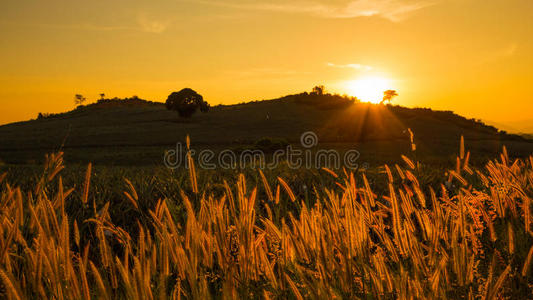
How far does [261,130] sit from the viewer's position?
4897 cm

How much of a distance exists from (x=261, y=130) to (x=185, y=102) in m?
20.2

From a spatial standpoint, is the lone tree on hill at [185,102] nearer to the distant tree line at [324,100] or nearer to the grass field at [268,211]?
the grass field at [268,211]

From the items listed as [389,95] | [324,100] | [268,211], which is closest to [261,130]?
[324,100]

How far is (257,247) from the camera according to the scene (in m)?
1.82

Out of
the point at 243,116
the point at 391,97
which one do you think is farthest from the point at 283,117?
the point at 391,97

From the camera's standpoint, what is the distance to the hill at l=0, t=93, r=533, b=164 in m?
34.8

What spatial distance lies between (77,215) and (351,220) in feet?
12.5

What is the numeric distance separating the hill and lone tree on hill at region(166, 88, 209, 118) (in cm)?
153

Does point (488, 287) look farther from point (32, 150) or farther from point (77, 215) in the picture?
point (32, 150)

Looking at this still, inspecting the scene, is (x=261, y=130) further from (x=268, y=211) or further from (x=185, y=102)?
(x=268, y=211)

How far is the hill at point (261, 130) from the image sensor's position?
34.8 m

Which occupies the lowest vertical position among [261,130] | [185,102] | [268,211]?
[261,130]

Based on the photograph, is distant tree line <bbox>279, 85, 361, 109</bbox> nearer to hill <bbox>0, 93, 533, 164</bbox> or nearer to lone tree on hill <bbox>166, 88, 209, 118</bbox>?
hill <bbox>0, 93, 533, 164</bbox>

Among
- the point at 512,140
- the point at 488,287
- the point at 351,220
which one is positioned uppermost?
the point at 351,220
